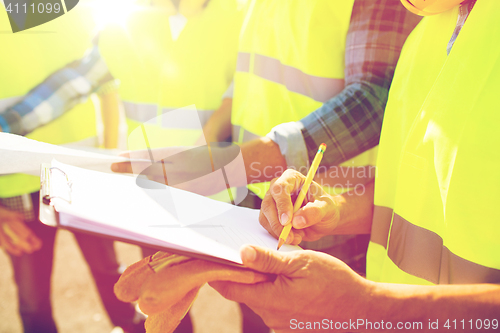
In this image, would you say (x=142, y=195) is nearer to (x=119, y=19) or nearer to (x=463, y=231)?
(x=463, y=231)

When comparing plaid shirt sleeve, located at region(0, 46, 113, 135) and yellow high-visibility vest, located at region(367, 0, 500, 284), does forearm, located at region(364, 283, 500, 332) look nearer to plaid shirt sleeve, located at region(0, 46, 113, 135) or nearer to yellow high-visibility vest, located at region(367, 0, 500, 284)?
yellow high-visibility vest, located at region(367, 0, 500, 284)

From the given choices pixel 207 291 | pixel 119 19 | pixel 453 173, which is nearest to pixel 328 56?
pixel 453 173

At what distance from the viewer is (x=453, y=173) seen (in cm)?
56

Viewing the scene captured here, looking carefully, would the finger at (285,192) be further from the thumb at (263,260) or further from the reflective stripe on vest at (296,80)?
the reflective stripe on vest at (296,80)

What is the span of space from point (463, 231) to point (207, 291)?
1.86 m

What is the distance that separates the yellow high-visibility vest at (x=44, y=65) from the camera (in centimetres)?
133

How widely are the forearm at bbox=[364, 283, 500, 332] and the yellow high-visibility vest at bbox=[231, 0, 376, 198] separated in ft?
1.78

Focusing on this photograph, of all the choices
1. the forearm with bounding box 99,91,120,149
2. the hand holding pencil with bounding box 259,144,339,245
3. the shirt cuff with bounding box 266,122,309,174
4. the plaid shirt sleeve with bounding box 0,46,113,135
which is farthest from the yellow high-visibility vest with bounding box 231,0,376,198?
the forearm with bounding box 99,91,120,149

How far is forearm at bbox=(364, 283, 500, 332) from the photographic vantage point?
0.49 m

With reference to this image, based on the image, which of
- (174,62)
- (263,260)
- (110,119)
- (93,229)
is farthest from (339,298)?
(110,119)

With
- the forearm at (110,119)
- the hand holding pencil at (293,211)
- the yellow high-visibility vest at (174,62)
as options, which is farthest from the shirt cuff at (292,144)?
the forearm at (110,119)

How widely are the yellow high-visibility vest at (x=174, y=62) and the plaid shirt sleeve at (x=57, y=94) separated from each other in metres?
0.10

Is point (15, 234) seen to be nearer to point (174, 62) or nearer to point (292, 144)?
point (174, 62)

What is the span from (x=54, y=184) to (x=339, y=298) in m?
0.51
